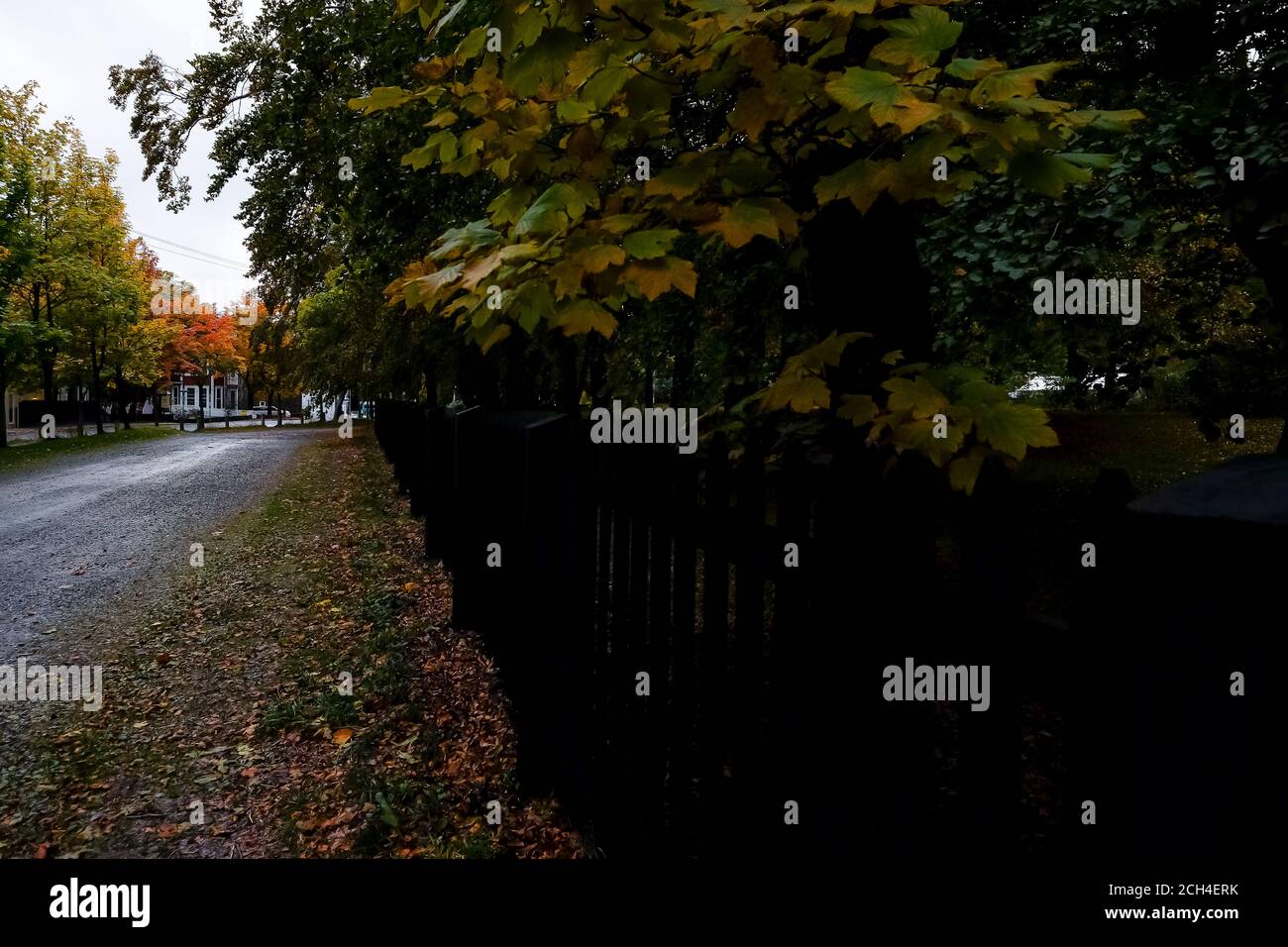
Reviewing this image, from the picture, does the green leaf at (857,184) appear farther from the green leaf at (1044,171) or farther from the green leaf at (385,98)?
the green leaf at (385,98)

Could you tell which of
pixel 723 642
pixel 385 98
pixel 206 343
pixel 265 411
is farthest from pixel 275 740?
pixel 265 411

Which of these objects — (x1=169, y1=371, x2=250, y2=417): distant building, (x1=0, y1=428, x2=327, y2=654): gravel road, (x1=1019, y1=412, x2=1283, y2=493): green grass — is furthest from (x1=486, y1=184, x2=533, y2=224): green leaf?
(x1=169, y1=371, x2=250, y2=417): distant building

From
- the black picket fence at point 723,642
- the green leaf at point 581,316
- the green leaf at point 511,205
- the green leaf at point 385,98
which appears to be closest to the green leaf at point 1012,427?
the black picket fence at point 723,642

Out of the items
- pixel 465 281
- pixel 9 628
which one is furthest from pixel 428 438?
pixel 465 281

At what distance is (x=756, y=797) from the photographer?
2361 millimetres

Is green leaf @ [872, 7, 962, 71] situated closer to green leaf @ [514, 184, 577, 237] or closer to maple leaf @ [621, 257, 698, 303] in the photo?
maple leaf @ [621, 257, 698, 303]

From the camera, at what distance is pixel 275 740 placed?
13.7ft

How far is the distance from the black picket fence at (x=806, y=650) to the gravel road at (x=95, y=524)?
4501mm

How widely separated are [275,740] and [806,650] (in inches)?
131

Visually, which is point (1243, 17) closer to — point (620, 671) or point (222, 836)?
point (620, 671)

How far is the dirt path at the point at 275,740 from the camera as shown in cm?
334

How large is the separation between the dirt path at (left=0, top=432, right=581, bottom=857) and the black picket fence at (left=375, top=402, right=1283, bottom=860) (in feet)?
1.62

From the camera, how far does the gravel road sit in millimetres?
6547
